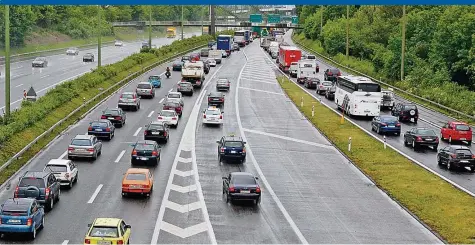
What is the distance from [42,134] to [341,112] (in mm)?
33364

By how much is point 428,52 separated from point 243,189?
7561 cm

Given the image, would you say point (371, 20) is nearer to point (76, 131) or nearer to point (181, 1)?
point (76, 131)

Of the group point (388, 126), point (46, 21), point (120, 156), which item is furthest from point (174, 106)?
point (46, 21)

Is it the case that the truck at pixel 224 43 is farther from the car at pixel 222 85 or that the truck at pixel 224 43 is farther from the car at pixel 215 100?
the car at pixel 215 100

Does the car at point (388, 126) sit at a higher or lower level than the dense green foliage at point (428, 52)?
lower

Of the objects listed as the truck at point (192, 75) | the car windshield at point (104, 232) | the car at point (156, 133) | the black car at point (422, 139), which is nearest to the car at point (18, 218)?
the car windshield at point (104, 232)

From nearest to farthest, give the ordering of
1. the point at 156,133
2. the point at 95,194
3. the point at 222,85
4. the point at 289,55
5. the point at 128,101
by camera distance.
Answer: the point at 95,194, the point at 156,133, the point at 128,101, the point at 222,85, the point at 289,55

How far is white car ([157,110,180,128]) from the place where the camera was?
63.7 metres

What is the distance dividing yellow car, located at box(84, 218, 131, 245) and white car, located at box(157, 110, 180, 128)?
35.3 meters

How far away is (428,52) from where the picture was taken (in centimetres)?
10781

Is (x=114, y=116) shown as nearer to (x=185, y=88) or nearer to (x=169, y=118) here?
(x=169, y=118)

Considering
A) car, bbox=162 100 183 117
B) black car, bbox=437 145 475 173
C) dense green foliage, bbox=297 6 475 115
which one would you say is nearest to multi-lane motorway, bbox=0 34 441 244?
car, bbox=162 100 183 117

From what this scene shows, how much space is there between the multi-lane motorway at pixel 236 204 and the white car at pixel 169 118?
2.71 feet

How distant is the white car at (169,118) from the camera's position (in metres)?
63.7
